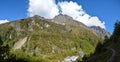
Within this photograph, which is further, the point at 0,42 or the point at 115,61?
the point at 0,42

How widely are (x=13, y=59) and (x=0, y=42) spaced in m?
68.7

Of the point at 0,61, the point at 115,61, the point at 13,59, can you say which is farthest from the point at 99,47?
the point at 115,61

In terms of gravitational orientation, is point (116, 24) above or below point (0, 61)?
above

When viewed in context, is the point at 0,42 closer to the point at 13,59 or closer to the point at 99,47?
the point at 13,59

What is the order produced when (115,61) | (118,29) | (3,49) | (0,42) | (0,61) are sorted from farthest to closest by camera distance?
(118,29)
(3,49)
(0,42)
(0,61)
(115,61)

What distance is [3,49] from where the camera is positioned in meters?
146

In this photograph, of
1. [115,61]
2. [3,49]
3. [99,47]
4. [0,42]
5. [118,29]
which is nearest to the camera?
[115,61]

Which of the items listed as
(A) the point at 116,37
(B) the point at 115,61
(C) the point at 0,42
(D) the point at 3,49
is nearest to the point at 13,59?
(D) the point at 3,49

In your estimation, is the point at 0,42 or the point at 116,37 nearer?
the point at 0,42

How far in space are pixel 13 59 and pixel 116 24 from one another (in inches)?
3463

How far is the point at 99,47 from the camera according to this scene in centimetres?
19725

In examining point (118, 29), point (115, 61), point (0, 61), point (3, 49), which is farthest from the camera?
point (118, 29)

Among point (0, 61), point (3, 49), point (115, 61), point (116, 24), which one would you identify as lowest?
point (115, 61)

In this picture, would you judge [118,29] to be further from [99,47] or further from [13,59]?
[13,59]
